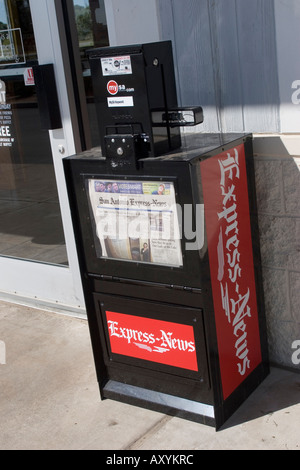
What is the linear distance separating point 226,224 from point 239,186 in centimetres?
20

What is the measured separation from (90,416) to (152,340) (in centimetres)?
51

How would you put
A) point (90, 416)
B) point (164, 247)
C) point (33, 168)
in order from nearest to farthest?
point (164, 247) → point (90, 416) → point (33, 168)

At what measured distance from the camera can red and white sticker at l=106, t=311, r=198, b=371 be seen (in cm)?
293

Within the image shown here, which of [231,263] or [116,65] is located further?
[231,263]

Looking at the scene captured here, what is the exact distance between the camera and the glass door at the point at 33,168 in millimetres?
3732

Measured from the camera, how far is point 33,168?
13.8ft

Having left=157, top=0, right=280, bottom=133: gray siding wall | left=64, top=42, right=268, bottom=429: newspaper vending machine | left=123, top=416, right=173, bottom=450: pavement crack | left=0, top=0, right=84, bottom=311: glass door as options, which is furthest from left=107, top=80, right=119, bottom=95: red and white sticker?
left=123, top=416, right=173, bottom=450: pavement crack

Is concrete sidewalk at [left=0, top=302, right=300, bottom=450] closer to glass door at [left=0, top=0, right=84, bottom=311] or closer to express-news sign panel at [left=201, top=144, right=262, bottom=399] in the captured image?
express-news sign panel at [left=201, top=144, right=262, bottom=399]

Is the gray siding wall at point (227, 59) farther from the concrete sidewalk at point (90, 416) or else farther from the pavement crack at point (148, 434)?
the pavement crack at point (148, 434)

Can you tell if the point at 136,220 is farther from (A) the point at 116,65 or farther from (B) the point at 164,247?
(A) the point at 116,65

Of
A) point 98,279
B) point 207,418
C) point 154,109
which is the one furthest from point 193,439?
point 154,109

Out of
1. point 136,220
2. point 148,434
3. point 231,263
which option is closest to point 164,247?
point 136,220

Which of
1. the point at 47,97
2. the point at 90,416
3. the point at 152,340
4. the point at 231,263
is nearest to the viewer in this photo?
the point at 231,263

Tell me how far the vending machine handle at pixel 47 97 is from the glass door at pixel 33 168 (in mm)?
32
